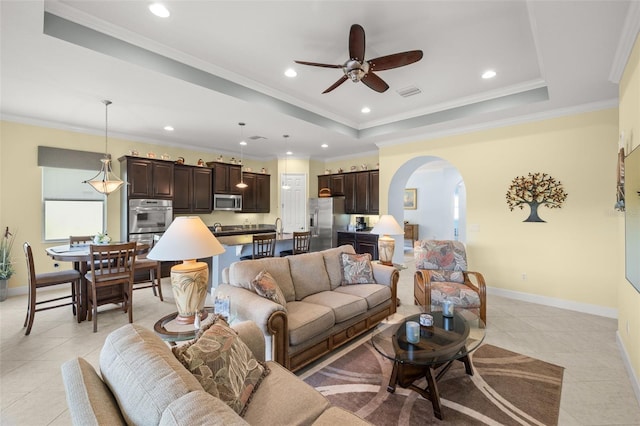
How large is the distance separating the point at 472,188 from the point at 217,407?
5.21 meters

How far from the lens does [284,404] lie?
4.68 feet

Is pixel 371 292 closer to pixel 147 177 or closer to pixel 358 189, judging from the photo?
pixel 358 189

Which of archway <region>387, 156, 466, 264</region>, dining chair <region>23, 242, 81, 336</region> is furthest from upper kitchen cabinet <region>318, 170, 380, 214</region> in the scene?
dining chair <region>23, 242, 81, 336</region>

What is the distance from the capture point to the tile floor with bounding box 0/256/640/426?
208 cm

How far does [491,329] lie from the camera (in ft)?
11.2

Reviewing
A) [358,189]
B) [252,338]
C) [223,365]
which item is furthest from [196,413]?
[358,189]

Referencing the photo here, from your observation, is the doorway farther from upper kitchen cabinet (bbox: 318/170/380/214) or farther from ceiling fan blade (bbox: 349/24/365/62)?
ceiling fan blade (bbox: 349/24/365/62)

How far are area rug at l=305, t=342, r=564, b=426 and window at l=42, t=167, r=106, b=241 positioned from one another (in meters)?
5.36

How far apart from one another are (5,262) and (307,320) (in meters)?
5.18

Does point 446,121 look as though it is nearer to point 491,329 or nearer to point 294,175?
point 491,329

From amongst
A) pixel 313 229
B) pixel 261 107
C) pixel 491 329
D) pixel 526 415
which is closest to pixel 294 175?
pixel 313 229

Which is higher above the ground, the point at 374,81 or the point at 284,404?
the point at 374,81

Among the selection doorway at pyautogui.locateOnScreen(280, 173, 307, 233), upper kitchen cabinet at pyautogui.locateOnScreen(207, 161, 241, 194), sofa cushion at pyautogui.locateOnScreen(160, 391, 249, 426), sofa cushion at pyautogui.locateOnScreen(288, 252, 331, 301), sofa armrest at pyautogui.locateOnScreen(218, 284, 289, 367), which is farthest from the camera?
doorway at pyautogui.locateOnScreen(280, 173, 307, 233)

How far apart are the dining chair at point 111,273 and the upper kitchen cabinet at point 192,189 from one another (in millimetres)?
2542
